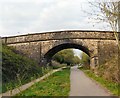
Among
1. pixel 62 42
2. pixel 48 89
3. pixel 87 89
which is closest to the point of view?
pixel 48 89

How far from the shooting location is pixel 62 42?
30.9 metres

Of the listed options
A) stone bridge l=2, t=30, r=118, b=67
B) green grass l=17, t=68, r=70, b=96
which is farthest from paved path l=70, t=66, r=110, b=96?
stone bridge l=2, t=30, r=118, b=67

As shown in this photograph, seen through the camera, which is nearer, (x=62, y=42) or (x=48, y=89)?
(x=48, y=89)

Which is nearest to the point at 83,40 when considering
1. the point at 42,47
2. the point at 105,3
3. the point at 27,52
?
the point at 42,47

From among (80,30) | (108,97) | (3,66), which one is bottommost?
(108,97)

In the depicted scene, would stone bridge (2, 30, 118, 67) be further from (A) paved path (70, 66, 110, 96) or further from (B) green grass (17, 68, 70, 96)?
(B) green grass (17, 68, 70, 96)

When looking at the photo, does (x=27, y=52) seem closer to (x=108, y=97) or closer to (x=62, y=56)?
(x=108, y=97)

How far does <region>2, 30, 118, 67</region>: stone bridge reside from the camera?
3041 centimetres

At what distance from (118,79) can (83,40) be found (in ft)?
56.5

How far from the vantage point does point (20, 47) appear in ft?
105

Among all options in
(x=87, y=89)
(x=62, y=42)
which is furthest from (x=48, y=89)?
(x=62, y=42)

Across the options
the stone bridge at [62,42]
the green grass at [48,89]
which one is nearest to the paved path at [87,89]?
the green grass at [48,89]

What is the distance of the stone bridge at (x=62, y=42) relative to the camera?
30406 millimetres

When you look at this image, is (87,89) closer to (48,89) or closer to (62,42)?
(48,89)
